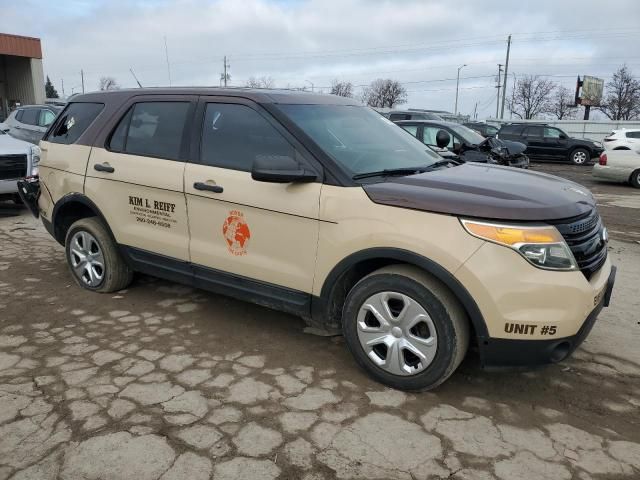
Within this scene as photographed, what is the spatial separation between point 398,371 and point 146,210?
2.31m

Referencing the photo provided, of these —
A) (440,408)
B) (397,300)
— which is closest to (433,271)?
(397,300)

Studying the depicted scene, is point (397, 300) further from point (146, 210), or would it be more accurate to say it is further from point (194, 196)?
point (146, 210)

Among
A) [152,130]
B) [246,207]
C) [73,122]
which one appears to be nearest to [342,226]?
[246,207]

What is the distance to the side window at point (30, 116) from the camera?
45.6 feet

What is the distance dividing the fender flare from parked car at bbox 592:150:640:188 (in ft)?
42.7

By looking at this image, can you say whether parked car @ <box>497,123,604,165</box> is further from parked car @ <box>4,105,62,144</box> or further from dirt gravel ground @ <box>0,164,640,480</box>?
dirt gravel ground @ <box>0,164,640,480</box>

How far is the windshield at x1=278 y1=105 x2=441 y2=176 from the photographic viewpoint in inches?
139

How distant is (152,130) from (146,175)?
37 centimetres

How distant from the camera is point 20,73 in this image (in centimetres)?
3497

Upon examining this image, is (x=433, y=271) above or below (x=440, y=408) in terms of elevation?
above

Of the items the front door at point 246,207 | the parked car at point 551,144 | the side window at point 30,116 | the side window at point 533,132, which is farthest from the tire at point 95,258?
the side window at point 533,132

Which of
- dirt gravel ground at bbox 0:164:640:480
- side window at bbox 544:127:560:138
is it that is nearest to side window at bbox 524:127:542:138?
side window at bbox 544:127:560:138

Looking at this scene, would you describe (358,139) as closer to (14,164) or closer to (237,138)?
(237,138)

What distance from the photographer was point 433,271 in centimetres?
296
